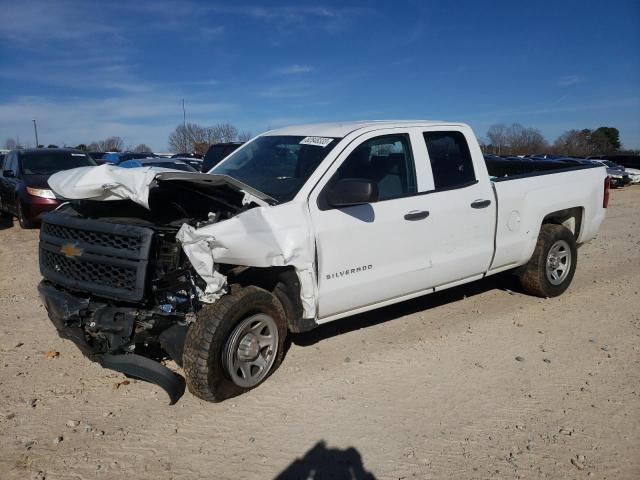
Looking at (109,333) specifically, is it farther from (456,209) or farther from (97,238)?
(456,209)

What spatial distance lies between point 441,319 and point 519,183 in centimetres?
165

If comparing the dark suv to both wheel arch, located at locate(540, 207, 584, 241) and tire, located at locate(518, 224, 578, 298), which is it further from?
wheel arch, located at locate(540, 207, 584, 241)

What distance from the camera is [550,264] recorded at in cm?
601

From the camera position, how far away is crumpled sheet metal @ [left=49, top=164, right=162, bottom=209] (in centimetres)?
351

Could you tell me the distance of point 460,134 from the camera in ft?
17.0

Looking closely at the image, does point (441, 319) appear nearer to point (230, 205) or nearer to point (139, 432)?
point (230, 205)

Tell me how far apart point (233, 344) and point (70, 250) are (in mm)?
1363

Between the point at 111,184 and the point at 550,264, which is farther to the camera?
the point at 550,264

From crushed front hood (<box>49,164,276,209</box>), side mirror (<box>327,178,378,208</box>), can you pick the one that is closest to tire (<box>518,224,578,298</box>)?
side mirror (<box>327,178,378,208</box>)

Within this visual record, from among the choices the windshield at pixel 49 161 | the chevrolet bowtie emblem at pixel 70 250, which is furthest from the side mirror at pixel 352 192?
the windshield at pixel 49 161

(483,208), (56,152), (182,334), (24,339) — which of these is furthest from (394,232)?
(56,152)

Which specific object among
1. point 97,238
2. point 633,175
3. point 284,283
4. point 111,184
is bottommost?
point 633,175

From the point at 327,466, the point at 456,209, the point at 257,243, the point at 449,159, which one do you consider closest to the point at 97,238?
the point at 257,243

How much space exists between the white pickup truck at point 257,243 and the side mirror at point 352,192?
12 millimetres
